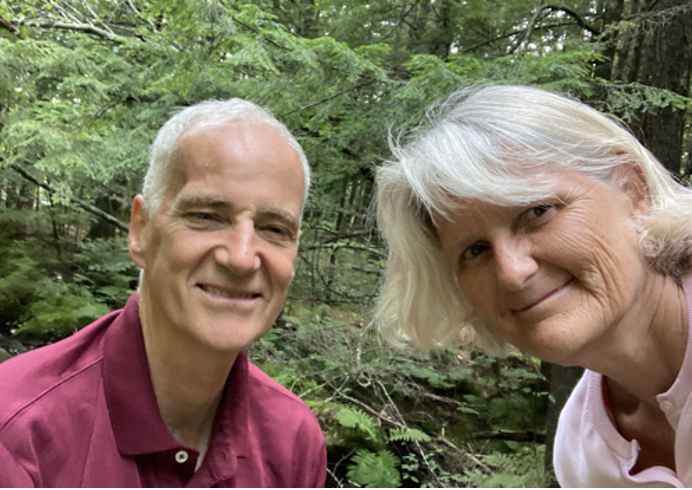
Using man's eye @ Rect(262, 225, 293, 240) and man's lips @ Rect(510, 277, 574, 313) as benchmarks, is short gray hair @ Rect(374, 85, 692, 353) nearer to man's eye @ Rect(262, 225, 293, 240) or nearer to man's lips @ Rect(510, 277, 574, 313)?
man's lips @ Rect(510, 277, 574, 313)

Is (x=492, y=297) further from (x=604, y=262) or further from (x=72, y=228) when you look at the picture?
(x=72, y=228)

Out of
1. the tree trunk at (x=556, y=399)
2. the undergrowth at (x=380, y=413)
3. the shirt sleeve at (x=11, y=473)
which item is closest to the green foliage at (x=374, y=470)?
the undergrowth at (x=380, y=413)

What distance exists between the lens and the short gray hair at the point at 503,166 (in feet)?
4.85

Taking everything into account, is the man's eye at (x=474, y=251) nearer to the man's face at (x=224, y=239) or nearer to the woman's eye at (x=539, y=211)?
the woman's eye at (x=539, y=211)

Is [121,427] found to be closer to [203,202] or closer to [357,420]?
[203,202]

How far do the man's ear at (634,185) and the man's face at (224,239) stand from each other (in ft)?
2.93

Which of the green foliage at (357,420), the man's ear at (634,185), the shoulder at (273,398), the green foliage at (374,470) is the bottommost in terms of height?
the green foliage at (374,470)

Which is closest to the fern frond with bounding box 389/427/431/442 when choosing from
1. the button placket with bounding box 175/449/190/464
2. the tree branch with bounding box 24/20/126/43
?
the button placket with bounding box 175/449/190/464

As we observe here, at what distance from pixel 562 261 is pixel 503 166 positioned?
0.28 metres

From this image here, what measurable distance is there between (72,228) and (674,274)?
974cm

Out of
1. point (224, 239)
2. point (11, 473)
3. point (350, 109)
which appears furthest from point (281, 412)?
point (350, 109)

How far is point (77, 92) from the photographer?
4305mm

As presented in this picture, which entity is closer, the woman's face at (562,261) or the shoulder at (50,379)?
the shoulder at (50,379)

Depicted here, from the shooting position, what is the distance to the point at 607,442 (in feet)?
6.04
